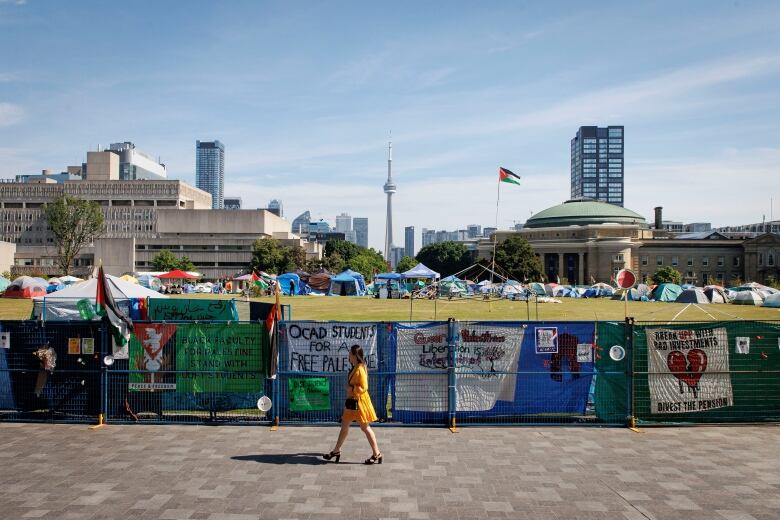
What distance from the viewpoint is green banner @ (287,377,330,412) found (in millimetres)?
10906

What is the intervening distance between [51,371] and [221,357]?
317 centimetres

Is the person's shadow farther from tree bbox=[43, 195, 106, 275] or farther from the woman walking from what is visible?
tree bbox=[43, 195, 106, 275]

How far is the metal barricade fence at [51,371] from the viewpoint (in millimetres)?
11062

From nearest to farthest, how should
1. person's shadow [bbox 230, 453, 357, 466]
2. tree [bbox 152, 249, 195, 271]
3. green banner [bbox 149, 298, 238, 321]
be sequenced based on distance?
1. person's shadow [bbox 230, 453, 357, 466]
2. green banner [bbox 149, 298, 238, 321]
3. tree [bbox 152, 249, 195, 271]

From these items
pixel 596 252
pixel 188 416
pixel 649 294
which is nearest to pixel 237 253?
pixel 596 252

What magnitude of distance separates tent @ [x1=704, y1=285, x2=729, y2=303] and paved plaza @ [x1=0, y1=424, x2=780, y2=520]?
4910cm

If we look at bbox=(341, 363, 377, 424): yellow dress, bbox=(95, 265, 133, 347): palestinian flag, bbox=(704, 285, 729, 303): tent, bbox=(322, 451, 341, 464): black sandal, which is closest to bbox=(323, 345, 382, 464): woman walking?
bbox=(341, 363, 377, 424): yellow dress

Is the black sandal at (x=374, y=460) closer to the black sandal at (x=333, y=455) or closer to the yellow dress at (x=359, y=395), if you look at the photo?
the black sandal at (x=333, y=455)

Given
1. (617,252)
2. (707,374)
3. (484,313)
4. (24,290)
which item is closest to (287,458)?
(707,374)

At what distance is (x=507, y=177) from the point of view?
35.4 m

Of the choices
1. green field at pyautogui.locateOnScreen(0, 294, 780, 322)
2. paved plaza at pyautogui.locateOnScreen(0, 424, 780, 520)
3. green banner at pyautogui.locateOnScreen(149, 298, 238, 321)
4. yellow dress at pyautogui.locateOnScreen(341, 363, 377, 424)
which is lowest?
paved plaza at pyautogui.locateOnScreen(0, 424, 780, 520)

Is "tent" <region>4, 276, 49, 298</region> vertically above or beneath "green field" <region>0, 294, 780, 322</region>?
above

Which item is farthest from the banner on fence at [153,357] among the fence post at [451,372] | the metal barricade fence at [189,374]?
the fence post at [451,372]

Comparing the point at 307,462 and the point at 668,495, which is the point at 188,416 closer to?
the point at 307,462
